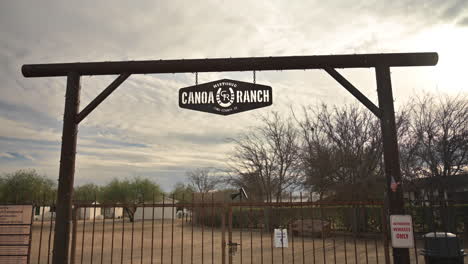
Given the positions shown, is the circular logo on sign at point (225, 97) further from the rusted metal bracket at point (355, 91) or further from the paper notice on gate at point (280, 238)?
the paper notice on gate at point (280, 238)

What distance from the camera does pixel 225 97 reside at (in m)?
6.62

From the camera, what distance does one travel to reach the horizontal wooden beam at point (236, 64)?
6.29 m

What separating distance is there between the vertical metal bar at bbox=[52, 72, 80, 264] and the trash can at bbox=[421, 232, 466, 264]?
682cm

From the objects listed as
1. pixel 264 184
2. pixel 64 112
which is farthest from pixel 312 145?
pixel 64 112

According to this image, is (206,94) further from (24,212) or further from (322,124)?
(322,124)

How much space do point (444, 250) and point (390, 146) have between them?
8.02 ft

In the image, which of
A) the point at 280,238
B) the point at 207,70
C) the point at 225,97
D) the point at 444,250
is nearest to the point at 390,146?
the point at 444,250

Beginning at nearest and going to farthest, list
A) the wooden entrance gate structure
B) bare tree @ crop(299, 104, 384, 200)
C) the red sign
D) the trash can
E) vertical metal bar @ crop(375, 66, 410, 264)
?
1. the red sign
2. vertical metal bar @ crop(375, 66, 410, 264)
3. the wooden entrance gate structure
4. the trash can
5. bare tree @ crop(299, 104, 384, 200)

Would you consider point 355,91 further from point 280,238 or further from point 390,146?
point 280,238

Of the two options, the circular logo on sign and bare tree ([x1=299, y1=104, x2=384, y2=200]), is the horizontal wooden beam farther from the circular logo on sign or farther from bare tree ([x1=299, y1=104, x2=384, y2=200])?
bare tree ([x1=299, y1=104, x2=384, y2=200])

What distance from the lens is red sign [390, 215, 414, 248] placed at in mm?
5707

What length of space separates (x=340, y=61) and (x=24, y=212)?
21.5 feet

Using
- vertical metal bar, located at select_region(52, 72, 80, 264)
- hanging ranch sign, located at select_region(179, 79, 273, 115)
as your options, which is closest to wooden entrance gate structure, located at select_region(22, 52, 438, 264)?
vertical metal bar, located at select_region(52, 72, 80, 264)

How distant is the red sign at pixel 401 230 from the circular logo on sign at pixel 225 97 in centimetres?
345
